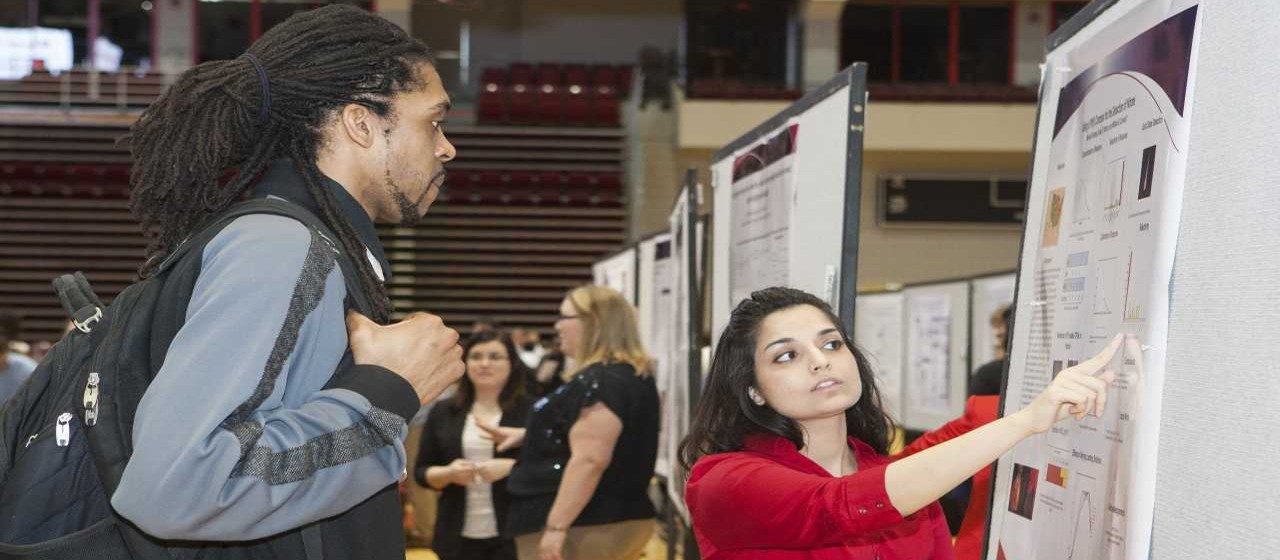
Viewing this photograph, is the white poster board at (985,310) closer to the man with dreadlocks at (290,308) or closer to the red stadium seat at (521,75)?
the man with dreadlocks at (290,308)

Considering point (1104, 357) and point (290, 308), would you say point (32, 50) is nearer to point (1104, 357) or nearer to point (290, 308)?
point (290, 308)

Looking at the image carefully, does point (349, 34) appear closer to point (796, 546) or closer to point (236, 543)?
point (236, 543)

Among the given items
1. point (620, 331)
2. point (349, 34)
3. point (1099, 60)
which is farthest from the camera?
point (620, 331)

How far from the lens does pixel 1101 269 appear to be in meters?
1.63

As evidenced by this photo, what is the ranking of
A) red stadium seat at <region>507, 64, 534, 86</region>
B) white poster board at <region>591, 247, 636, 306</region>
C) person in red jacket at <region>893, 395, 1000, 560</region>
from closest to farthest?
person in red jacket at <region>893, 395, 1000, 560</region>
white poster board at <region>591, 247, 636, 306</region>
red stadium seat at <region>507, 64, 534, 86</region>

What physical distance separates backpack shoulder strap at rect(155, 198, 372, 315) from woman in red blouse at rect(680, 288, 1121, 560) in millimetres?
702

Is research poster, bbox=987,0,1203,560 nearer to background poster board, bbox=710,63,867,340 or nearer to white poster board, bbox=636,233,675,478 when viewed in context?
background poster board, bbox=710,63,867,340

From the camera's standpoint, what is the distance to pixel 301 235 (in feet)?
4.56

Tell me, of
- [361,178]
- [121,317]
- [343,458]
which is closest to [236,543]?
[343,458]

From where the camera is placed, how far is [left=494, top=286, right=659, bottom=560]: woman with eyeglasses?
4.18 m

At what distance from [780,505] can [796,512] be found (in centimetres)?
3

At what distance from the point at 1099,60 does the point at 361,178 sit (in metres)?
1.01

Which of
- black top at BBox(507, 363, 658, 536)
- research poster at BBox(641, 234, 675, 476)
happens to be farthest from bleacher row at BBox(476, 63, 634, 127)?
black top at BBox(507, 363, 658, 536)

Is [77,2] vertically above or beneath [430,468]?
above
